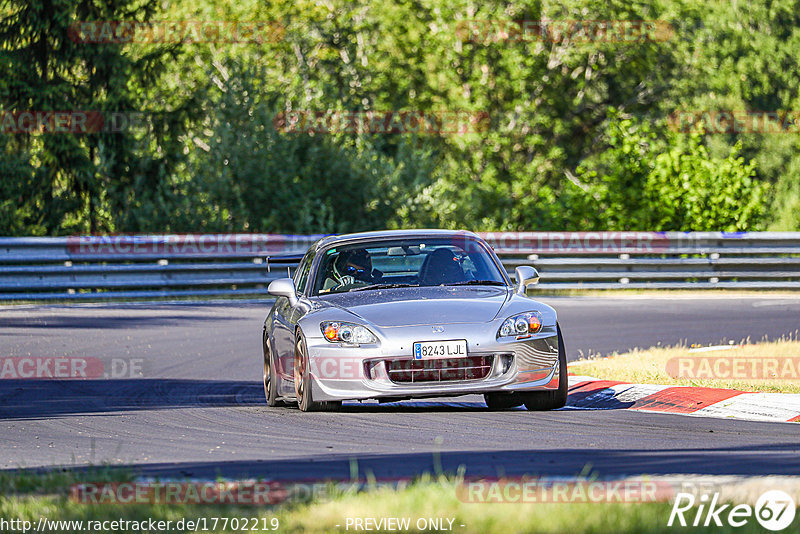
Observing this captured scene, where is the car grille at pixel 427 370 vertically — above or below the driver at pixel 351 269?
below

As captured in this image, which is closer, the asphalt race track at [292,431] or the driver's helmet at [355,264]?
the asphalt race track at [292,431]

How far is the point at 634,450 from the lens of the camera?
285 inches

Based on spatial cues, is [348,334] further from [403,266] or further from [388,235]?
[388,235]

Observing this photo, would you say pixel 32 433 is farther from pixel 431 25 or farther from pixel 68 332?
pixel 431 25

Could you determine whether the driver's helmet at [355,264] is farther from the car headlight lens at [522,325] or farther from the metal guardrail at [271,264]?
the metal guardrail at [271,264]

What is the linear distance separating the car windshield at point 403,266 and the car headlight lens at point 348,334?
3.21 feet

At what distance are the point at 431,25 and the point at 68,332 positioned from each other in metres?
29.8

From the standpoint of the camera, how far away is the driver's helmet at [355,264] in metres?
10.6

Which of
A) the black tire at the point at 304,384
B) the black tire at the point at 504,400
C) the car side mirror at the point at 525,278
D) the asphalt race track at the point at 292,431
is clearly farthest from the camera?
the car side mirror at the point at 525,278

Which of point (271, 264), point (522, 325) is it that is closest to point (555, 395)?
point (522, 325)

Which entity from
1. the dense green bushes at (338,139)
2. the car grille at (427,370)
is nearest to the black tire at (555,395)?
the car grille at (427,370)

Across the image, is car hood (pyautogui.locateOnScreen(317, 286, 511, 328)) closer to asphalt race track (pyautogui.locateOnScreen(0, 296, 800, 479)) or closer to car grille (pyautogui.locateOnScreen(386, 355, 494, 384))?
car grille (pyautogui.locateOnScreen(386, 355, 494, 384))

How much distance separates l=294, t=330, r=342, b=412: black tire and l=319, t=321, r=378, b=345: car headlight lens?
236 millimetres

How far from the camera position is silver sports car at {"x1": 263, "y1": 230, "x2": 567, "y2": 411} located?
918cm
